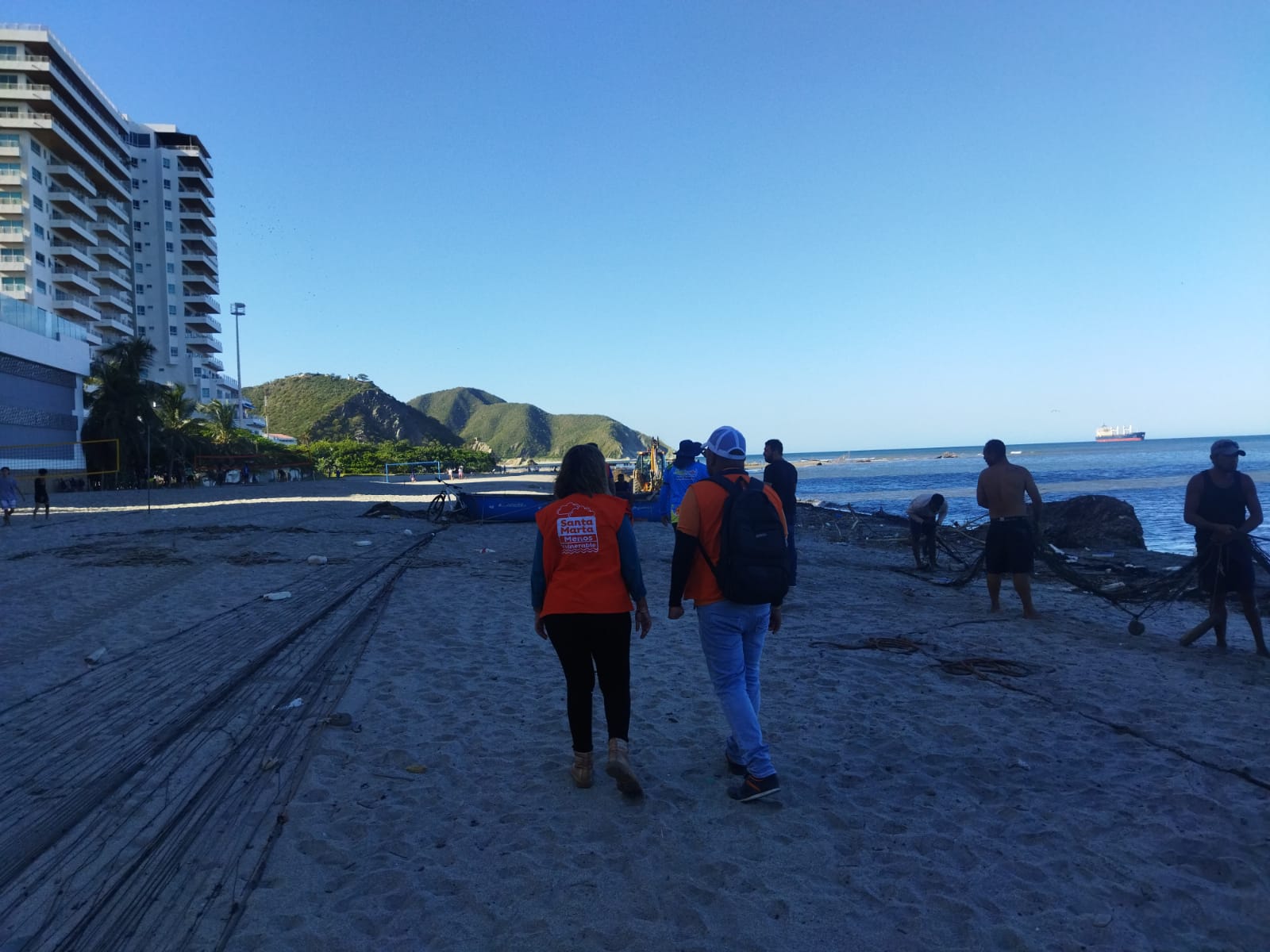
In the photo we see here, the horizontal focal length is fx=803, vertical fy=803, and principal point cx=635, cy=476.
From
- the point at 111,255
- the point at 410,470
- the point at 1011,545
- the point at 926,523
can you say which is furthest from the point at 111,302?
the point at 1011,545

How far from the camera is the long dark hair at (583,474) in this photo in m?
3.93

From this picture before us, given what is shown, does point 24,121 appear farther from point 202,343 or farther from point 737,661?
point 737,661

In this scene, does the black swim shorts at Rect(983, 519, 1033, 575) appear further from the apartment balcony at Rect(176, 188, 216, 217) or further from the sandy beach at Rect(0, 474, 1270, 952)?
the apartment balcony at Rect(176, 188, 216, 217)

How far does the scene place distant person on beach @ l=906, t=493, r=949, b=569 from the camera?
1263 cm

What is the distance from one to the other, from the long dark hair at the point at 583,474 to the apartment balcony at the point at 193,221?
8771cm

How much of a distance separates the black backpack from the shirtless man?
194 inches

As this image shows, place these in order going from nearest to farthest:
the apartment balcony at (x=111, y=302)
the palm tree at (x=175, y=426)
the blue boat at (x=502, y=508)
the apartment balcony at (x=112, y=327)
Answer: the blue boat at (x=502, y=508)
the palm tree at (x=175, y=426)
the apartment balcony at (x=112, y=327)
the apartment balcony at (x=111, y=302)

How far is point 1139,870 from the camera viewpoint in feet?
10.5

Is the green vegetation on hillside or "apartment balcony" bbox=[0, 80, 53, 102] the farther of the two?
the green vegetation on hillside

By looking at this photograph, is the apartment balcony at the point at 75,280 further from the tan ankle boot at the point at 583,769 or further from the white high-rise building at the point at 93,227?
the tan ankle boot at the point at 583,769

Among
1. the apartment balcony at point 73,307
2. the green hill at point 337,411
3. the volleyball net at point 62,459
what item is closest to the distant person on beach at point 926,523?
the volleyball net at point 62,459

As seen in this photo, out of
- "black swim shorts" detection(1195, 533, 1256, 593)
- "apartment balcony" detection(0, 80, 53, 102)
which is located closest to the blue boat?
"black swim shorts" detection(1195, 533, 1256, 593)

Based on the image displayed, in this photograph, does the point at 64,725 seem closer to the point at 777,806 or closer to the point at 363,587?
the point at 777,806

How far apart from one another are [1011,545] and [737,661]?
17.3 feet
